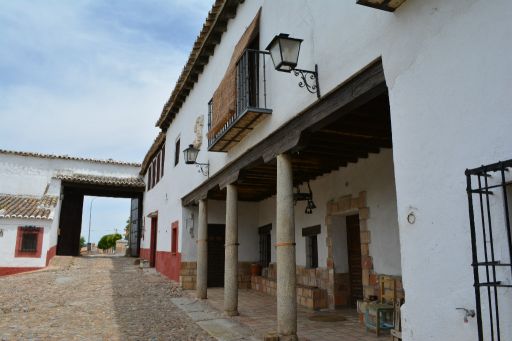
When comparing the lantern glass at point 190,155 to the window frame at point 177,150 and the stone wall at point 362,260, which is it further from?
the window frame at point 177,150

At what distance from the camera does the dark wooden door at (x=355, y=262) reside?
8336 mm

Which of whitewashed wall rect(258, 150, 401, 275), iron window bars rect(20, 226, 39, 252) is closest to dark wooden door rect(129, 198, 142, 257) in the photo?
iron window bars rect(20, 226, 39, 252)

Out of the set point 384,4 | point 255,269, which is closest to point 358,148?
point 384,4

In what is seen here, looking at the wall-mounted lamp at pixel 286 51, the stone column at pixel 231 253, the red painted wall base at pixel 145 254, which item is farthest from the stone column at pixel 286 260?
the red painted wall base at pixel 145 254

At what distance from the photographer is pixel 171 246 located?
1400cm

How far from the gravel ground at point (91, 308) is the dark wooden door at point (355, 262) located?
10.9 ft

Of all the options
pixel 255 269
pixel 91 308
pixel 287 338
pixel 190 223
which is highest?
pixel 190 223

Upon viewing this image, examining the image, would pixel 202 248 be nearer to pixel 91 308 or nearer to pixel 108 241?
pixel 91 308

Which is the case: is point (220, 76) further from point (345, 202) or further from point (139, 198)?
point (139, 198)

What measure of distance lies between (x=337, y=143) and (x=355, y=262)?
3.08 m

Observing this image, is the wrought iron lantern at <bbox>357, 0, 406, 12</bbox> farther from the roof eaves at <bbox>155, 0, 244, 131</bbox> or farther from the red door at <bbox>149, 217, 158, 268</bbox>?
the red door at <bbox>149, 217, 158, 268</bbox>

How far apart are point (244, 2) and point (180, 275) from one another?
803 centimetres

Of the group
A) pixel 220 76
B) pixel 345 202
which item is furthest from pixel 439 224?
pixel 220 76

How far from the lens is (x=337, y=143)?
6.55 m
